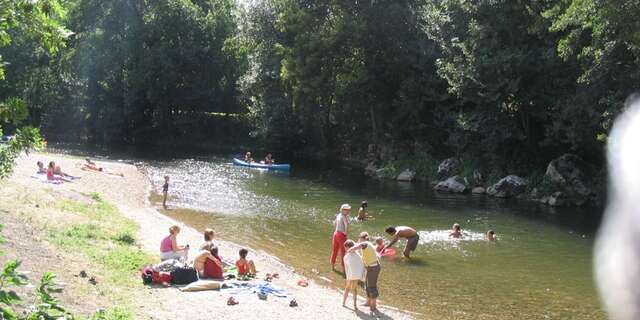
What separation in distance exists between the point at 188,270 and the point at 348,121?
4397 centimetres

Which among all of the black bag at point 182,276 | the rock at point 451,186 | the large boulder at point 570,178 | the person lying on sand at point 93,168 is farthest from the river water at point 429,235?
the black bag at point 182,276

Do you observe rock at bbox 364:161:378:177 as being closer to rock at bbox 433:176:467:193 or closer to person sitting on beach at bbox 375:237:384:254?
rock at bbox 433:176:467:193

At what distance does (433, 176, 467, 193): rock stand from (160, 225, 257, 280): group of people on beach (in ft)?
84.6

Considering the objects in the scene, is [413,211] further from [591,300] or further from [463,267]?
[591,300]

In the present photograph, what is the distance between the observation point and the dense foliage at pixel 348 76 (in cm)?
3481

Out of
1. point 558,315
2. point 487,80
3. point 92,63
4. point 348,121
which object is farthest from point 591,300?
point 92,63

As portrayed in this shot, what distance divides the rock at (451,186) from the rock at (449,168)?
90.6 inches

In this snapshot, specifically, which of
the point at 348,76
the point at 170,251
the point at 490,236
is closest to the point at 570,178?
the point at 490,236

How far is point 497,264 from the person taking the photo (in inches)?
855

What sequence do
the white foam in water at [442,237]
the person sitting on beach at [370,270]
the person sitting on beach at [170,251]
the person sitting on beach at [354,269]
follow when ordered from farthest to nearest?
the white foam in water at [442,237] → the person sitting on beach at [170,251] → the person sitting on beach at [354,269] → the person sitting on beach at [370,270]

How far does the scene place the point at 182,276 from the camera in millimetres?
15562

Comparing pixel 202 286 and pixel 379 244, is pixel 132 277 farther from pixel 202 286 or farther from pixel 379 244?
pixel 379 244

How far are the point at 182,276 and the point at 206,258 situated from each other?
112 cm

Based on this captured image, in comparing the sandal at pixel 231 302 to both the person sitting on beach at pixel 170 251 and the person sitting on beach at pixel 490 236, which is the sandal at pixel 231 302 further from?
the person sitting on beach at pixel 490 236
